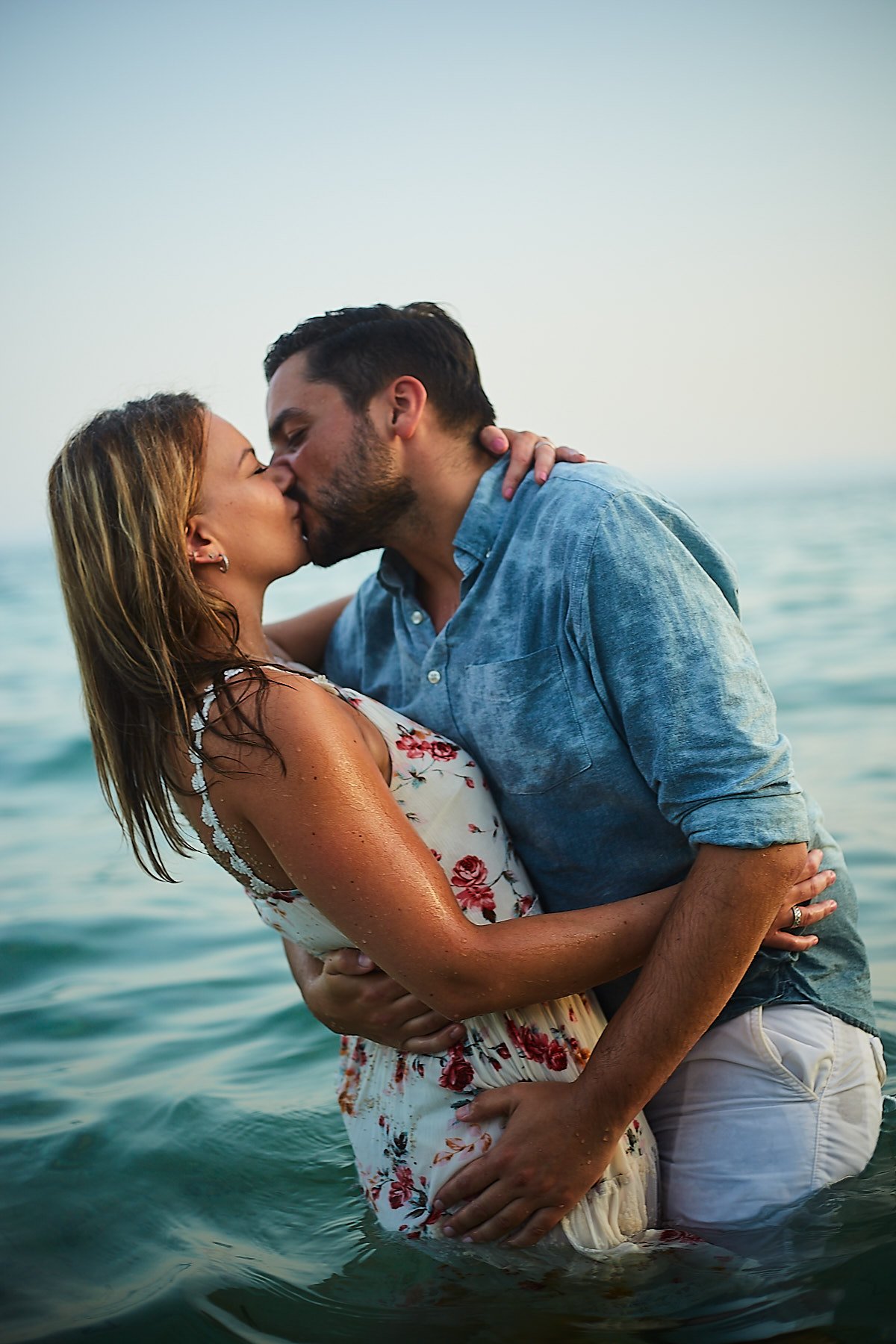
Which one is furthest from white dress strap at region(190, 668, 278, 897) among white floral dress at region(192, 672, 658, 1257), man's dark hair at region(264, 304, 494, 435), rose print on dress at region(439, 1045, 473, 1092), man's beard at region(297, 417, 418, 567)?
man's dark hair at region(264, 304, 494, 435)

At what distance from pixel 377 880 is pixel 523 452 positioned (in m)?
1.10

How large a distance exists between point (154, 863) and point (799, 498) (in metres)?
34.1

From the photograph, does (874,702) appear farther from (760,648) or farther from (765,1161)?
(765,1161)

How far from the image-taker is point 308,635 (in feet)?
11.1

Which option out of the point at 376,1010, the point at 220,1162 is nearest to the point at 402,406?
the point at 376,1010

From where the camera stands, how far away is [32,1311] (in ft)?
8.04

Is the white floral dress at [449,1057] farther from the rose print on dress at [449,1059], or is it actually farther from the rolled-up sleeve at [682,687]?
the rolled-up sleeve at [682,687]

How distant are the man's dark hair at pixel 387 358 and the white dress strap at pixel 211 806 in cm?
92

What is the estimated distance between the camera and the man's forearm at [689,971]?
2.13 meters

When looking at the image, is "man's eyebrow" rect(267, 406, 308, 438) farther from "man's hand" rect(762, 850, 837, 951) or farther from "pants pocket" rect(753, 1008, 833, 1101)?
"pants pocket" rect(753, 1008, 833, 1101)

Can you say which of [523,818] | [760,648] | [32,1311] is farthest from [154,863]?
[760,648]

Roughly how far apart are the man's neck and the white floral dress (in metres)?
0.48

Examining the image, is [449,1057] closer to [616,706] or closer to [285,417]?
[616,706]

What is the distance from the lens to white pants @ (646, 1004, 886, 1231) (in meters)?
2.28
